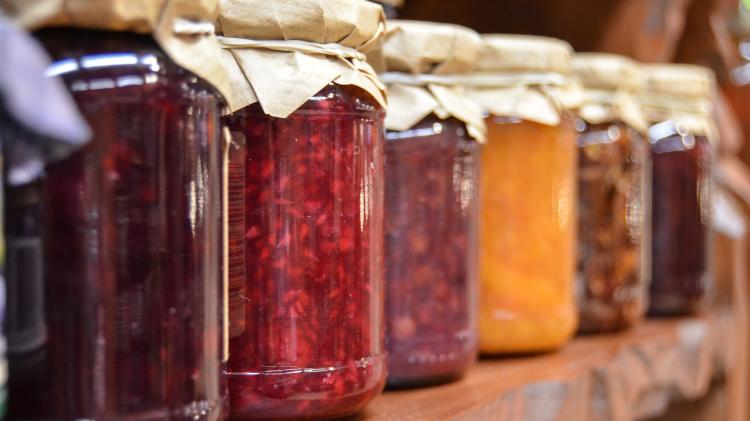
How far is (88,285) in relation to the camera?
1.74 feet

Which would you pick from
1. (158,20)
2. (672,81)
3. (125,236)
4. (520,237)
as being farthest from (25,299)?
(672,81)

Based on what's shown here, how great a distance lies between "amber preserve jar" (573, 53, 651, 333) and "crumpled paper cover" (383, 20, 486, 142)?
33 cm

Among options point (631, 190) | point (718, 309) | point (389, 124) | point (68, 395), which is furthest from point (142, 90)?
point (718, 309)

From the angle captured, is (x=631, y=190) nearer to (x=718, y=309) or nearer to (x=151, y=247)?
(x=718, y=309)

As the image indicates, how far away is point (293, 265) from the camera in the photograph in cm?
71

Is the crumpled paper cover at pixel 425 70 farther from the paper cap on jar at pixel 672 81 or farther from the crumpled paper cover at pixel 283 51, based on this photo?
the paper cap on jar at pixel 672 81

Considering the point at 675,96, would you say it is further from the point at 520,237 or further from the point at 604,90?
the point at 520,237

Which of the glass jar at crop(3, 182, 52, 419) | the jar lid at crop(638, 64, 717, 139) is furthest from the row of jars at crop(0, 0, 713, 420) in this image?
the jar lid at crop(638, 64, 717, 139)

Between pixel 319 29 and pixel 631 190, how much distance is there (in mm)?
667

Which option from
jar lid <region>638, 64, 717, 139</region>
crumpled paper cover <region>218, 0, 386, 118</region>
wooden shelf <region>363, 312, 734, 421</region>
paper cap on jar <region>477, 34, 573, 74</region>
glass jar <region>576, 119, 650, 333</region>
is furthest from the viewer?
jar lid <region>638, 64, 717, 139</region>

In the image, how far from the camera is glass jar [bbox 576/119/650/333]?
123cm

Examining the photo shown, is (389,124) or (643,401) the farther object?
(643,401)

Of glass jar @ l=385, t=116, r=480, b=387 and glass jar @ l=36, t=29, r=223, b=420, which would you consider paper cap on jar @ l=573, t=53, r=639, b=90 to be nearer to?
glass jar @ l=385, t=116, r=480, b=387

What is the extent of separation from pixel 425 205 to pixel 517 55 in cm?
25
